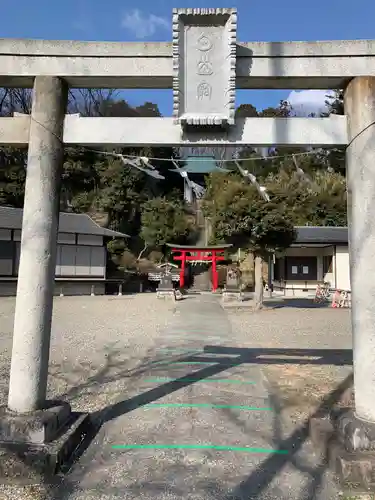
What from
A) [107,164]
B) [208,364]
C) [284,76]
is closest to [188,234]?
[107,164]

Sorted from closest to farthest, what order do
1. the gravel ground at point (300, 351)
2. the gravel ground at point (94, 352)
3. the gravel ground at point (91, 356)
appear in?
the gravel ground at point (91, 356), the gravel ground at point (300, 351), the gravel ground at point (94, 352)

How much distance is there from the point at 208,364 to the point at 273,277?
21.1m

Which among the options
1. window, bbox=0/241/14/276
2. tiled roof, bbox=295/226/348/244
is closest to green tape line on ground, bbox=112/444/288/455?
window, bbox=0/241/14/276

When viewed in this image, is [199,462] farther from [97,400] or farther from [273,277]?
[273,277]

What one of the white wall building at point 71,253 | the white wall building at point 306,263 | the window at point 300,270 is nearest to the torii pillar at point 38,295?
the white wall building at point 71,253

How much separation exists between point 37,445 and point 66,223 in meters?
23.0

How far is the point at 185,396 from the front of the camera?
5.43 meters

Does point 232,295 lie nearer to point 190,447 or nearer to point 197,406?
point 197,406

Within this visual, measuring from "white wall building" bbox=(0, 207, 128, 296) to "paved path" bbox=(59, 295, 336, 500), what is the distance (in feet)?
59.8

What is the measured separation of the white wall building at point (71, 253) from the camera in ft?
73.5

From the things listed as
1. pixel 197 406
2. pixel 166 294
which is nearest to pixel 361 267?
pixel 197 406

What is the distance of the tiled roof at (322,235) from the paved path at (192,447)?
18.3 m

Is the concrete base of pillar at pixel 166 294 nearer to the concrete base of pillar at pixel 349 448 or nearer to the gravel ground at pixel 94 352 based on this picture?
the gravel ground at pixel 94 352

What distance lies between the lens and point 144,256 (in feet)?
112
